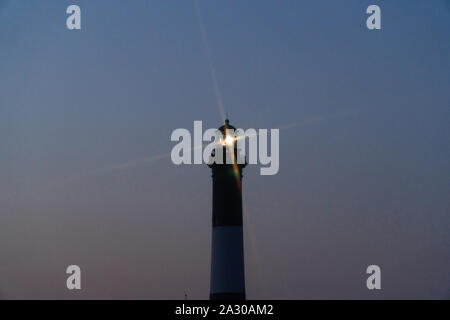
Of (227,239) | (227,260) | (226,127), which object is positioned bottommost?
(227,260)

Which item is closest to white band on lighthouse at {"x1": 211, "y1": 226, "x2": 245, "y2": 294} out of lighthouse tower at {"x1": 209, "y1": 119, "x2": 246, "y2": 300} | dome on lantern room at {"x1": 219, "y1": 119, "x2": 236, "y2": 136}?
lighthouse tower at {"x1": 209, "y1": 119, "x2": 246, "y2": 300}

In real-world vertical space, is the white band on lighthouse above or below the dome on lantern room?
below

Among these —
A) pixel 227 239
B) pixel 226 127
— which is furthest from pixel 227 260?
pixel 226 127

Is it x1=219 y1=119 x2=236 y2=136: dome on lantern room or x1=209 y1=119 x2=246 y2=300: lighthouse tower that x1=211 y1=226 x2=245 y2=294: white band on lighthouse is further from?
x1=219 y1=119 x2=236 y2=136: dome on lantern room

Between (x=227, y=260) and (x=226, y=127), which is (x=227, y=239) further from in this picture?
(x=226, y=127)

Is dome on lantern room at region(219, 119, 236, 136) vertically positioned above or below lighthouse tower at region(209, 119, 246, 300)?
above
